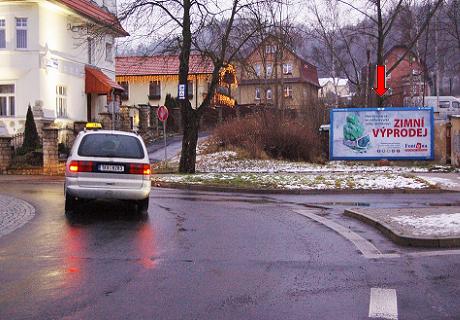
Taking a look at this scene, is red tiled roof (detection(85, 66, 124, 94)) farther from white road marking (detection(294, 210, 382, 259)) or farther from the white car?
white road marking (detection(294, 210, 382, 259))

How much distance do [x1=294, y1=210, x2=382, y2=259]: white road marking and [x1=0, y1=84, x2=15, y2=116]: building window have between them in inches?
936

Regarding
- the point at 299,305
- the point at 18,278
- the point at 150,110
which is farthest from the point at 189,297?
the point at 150,110

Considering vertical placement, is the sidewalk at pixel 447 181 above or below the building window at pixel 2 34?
below

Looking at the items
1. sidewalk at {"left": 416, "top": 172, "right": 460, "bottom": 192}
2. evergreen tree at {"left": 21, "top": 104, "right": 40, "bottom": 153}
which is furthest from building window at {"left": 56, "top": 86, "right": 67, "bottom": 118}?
sidewalk at {"left": 416, "top": 172, "right": 460, "bottom": 192}

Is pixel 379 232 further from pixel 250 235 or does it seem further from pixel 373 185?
pixel 373 185

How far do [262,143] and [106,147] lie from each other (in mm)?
18987

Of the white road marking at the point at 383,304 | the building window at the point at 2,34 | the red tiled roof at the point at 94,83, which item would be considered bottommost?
the white road marking at the point at 383,304

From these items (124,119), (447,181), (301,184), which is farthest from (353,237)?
(124,119)

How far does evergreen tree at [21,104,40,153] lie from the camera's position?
1173 inches

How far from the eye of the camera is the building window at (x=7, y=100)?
32.8 m

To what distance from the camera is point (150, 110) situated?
46.1 m

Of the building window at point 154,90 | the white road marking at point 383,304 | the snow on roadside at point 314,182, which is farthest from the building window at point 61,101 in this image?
the white road marking at point 383,304

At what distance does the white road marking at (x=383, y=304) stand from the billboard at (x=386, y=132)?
74.1 feet

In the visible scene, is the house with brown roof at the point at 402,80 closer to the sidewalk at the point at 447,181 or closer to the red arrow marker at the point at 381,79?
the red arrow marker at the point at 381,79
